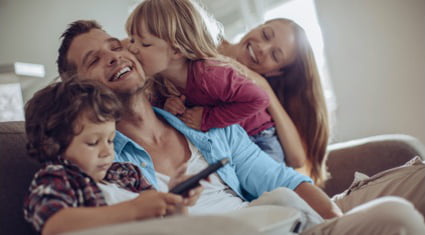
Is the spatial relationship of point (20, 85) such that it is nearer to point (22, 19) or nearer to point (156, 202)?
point (22, 19)

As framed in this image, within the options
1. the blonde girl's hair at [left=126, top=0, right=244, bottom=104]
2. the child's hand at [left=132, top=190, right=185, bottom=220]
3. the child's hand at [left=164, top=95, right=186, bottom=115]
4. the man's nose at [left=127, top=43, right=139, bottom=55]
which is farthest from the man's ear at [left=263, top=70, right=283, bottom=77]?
the child's hand at [left=132, top=190, right=185, bottom=220]

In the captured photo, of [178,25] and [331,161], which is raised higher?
[178,25]

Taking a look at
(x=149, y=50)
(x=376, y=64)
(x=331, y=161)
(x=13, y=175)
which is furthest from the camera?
(x=376, y=64)

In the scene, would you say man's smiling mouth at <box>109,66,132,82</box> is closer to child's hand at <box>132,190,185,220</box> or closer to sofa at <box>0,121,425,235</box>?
sofa at <box>0,121,425,235</box>

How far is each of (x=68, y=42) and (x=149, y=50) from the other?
0.45 ft

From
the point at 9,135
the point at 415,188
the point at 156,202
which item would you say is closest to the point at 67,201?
the point at 156,202

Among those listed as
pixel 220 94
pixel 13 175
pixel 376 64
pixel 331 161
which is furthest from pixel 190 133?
pixel 376 64

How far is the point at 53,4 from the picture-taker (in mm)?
825

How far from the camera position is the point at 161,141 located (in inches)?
31.8

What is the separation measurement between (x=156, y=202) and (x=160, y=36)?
15.6 inches

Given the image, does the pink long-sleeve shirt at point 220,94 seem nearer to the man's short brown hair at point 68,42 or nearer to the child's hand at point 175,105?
the child's hand at point 175,105

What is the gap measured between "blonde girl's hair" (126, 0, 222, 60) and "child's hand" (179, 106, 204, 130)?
104 millimetres

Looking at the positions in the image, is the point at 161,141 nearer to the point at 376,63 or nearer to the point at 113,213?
the point at 113,213

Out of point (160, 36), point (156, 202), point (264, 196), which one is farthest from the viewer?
point (160, 36)
